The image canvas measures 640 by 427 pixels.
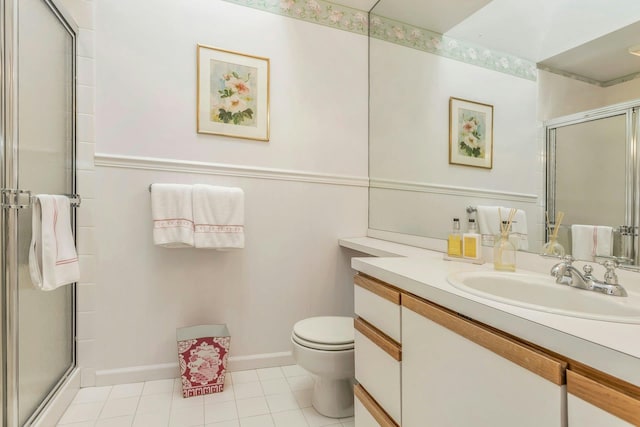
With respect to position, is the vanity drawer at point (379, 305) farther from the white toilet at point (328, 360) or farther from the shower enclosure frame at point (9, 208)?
the shower enclosure frame at point (9, 208)

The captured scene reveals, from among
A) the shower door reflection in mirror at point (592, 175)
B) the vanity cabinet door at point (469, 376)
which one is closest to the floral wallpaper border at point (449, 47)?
the shower door reflection in mirror at point (592, 175)

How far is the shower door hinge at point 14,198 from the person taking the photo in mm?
1112

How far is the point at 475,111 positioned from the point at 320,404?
157 cm

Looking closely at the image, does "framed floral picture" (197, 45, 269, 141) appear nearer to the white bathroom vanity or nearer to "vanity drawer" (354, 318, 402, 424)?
the white bathroom vanity

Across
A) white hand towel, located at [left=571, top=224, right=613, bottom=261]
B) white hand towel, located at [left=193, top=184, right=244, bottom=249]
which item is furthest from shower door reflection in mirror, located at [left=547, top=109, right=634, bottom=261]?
white hand towel, located at [left=193, top=184, right=244, bottom=249]

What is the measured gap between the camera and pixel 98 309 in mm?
1681

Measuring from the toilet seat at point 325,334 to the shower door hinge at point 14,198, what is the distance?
120 cm

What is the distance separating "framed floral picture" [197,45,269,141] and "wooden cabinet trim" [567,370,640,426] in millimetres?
1769

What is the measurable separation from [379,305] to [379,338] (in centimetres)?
11

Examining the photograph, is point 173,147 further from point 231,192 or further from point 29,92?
point 29,92

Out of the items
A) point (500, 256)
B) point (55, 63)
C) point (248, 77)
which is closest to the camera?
point (500, 256)

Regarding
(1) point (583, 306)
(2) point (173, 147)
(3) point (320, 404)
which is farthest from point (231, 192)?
(1) point (583, 306)

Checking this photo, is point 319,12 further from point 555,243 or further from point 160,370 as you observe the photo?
point 160,370

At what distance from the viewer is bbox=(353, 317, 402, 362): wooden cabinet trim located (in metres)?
1.01
